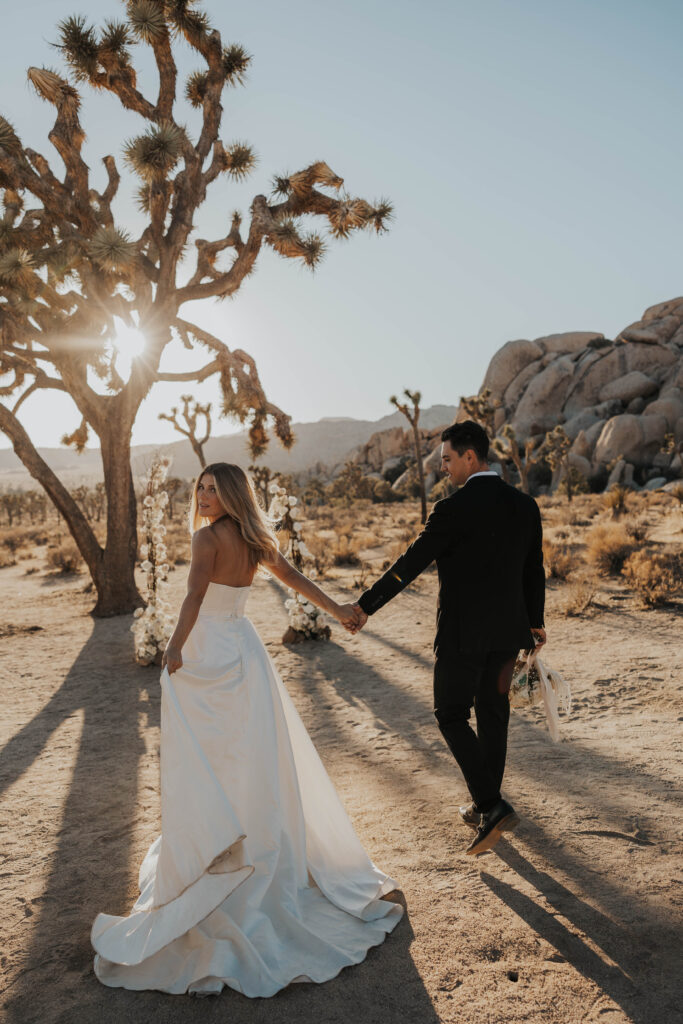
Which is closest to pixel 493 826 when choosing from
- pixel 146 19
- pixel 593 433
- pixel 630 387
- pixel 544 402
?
pixel 146 19

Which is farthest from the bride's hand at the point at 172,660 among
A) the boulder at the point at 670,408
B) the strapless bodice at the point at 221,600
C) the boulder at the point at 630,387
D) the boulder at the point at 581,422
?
the boulder at the point at 630,387

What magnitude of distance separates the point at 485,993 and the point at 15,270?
396 inches

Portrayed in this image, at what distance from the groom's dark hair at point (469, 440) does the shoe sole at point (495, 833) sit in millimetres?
1676

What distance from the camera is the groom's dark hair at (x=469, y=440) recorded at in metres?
3.20

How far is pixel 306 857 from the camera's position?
9.26 ft

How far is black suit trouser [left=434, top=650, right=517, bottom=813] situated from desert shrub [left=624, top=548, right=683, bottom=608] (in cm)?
607

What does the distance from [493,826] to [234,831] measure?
1247mm

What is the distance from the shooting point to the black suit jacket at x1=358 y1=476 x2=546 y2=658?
307 centimetres

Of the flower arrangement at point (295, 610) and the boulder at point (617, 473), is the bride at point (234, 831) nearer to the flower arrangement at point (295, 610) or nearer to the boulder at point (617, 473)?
the flower arrangement at point (295, 610)

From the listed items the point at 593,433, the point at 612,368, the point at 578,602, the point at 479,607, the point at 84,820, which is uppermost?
the point at 612,368

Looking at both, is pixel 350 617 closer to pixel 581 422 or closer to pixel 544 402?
pixel 581 422

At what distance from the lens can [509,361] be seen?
48.8m

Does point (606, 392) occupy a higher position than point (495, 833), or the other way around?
point (606, 392)

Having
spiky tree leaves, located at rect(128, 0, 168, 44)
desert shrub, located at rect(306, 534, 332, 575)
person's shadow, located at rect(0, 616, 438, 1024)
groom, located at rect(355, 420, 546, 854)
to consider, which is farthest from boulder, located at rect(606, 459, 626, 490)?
groom, located at rect(355, 420, 546, 854)
